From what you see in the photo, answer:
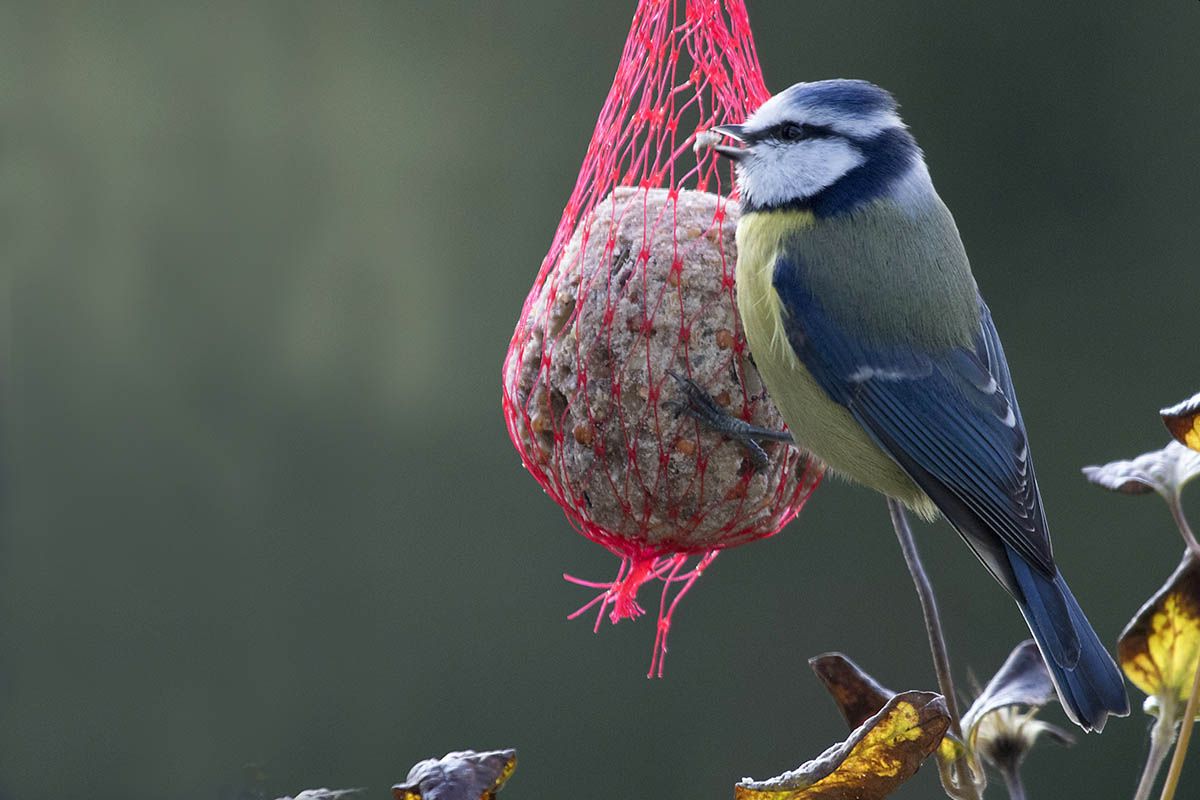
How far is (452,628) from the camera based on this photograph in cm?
366

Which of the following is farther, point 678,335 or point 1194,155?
point 1194,155

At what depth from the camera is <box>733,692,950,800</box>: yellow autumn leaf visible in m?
1.39

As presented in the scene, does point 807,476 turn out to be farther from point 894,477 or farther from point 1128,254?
point 1128,254

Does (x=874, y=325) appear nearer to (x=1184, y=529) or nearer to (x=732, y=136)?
(x=732, y=136)

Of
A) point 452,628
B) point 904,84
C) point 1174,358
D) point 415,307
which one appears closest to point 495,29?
point 415,307

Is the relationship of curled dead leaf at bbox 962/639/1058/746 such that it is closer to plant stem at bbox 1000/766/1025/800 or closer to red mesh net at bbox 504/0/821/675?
plant stem at bbox 1000/766/1025/800

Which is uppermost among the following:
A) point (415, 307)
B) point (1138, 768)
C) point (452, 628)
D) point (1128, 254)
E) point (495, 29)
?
point (495, 29)

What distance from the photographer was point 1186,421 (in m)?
1.49

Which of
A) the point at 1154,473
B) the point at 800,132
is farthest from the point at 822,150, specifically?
the point at 1154,473

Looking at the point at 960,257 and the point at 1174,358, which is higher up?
the point at 960,257

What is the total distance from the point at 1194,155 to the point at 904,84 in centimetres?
73

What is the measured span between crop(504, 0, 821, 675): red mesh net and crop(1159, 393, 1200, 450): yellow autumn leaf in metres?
0.51

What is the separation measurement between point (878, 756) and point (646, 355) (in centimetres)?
57

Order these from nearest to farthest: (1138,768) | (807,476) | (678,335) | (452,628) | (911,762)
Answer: (911,762), (678,335), (807,476), (1138,768), (452,628)
